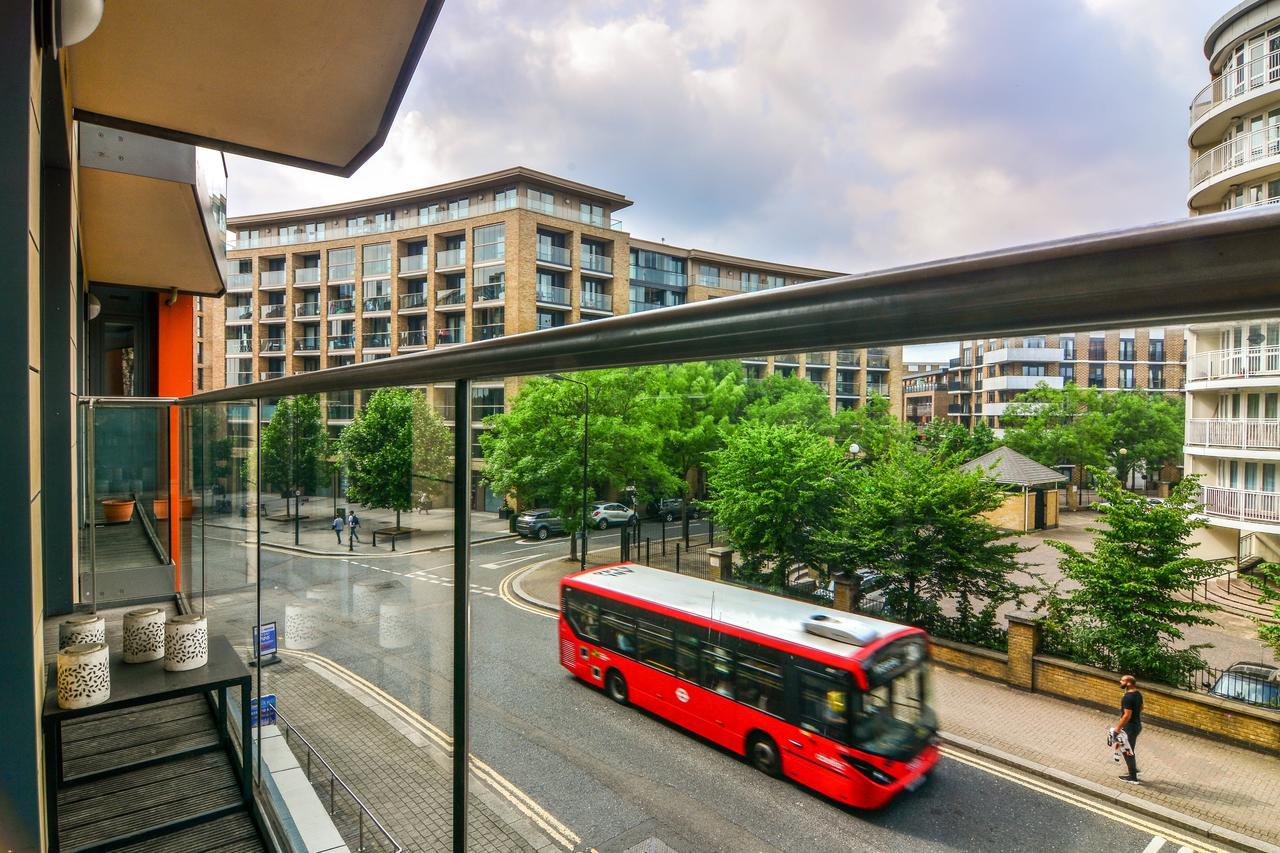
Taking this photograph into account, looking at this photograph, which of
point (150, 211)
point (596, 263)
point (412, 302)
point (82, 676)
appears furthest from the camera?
point (412, 302)

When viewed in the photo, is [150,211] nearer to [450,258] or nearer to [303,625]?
[303,625]

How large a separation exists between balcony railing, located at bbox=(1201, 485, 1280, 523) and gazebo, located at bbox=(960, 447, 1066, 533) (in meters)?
0.10

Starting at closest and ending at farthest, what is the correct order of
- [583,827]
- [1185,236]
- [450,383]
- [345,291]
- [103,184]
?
1. [1185,236]
2. [583,827]
3. [450,383]
4. [103,184]
5. [345,291]

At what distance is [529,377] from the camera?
1110 mm

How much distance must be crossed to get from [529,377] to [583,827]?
623mm

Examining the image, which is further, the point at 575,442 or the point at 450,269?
the point at 450,269

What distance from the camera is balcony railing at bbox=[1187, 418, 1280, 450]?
455 mm

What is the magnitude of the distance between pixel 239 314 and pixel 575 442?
4400 centimetres

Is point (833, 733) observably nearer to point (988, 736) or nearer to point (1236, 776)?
point (988, 736)

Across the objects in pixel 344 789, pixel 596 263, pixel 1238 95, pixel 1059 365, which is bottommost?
pixel 344 789

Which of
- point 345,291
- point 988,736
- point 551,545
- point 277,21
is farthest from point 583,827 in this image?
point 345,291

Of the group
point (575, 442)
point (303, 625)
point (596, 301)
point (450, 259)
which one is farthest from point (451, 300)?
point (575, 442)

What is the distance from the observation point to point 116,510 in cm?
608

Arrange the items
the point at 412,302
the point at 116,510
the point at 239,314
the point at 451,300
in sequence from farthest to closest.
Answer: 1. the point at 239,314
2. the point at 412,302
3. the point at 451,300
4. the point at 116,510
